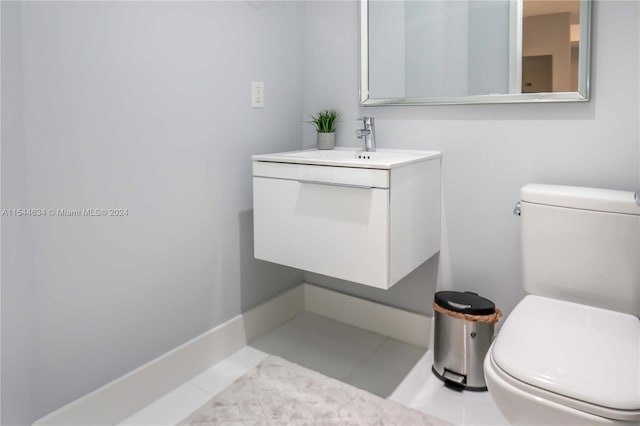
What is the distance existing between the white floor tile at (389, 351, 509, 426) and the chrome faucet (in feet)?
3.20

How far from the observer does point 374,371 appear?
6.31 ft

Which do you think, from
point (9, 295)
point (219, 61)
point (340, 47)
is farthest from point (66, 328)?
point (340, 47)

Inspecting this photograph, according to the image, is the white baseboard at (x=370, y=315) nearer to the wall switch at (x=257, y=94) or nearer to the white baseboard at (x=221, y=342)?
the white baseboard at (x=221, y=342)

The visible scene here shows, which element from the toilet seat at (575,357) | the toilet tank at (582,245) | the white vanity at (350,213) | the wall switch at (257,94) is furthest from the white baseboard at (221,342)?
the wall switch at (257,94)

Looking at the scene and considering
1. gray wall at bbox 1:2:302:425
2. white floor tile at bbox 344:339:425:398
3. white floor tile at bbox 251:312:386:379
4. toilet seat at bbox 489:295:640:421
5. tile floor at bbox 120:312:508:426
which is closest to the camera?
toilet seat at bbox 489:295:640:421

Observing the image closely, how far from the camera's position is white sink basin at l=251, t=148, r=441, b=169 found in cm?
160

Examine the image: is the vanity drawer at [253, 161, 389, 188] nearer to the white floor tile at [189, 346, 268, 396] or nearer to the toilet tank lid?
the toilet tank lid

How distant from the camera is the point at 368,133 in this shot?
6.63 ft

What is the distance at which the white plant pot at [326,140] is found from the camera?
2189 millimetres

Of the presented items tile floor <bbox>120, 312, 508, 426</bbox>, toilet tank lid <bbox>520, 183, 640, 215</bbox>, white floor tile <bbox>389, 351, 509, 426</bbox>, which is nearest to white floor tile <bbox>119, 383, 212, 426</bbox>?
tile floor <bbox>120, 312, 508, 426</bbox>

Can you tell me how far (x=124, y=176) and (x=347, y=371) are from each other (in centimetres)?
114

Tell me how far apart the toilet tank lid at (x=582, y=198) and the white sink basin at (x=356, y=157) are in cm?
42

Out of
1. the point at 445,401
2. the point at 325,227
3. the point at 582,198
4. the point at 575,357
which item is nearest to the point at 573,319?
the point at 575,357

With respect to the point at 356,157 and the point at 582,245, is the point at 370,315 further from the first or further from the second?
the point at 582,245
